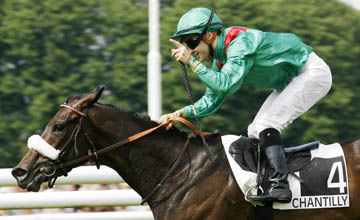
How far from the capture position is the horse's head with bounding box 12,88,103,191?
13.9ft

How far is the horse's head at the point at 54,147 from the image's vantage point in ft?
13.9

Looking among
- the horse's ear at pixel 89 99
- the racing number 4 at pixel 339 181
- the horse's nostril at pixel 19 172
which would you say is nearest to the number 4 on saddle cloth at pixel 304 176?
the racing number 4 at pixel 339 181

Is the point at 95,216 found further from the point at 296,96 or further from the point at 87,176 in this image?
the point at 296,96

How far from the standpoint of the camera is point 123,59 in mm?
21062

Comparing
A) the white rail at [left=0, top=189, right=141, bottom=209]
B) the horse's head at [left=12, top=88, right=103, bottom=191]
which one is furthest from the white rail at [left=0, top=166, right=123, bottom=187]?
the horse's head at [left=12, top=88, right=103, bottom=191]

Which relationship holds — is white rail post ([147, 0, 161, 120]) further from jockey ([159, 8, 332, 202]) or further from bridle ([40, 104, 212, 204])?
bridle ([40, 104, 212, 204])

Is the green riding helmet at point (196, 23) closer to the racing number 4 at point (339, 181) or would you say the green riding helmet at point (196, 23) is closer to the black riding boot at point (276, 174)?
the black riding boot at point (276, 174)

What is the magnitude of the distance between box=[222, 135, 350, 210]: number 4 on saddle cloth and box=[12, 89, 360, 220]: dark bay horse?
0.05 metres

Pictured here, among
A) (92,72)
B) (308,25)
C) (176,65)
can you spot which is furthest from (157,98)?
(308,25)

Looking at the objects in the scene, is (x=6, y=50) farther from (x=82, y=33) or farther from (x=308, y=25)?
(x=308, y=25)

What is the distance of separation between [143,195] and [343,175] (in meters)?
1.36

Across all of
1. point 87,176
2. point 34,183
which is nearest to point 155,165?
point 34,183

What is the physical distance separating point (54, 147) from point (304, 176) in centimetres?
169

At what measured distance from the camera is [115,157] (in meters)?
4.37
